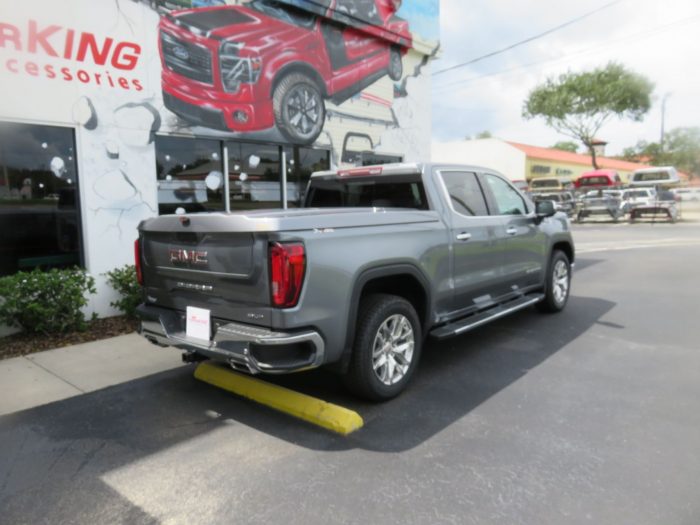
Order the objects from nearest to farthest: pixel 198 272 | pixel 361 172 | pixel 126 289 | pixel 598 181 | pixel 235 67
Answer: pixel 198 272, pixel 361 172, pixel 126 289, pixel 235 67, pixel 598 181

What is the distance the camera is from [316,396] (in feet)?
13.6

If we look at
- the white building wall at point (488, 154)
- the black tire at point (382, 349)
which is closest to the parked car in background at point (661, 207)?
the white building wall at point (488, 154)

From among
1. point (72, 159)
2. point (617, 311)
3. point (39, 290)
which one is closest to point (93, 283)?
point (39, 290)

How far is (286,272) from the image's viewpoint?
127 inches

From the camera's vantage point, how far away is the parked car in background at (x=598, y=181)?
93.5ft

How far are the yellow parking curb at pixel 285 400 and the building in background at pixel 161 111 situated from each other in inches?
116

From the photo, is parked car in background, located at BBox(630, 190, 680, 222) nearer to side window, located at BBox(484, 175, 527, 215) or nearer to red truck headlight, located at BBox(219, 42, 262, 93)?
side window, located at BBox(484, 175, 527, 215)

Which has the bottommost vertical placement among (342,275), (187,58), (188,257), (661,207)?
(342,275)

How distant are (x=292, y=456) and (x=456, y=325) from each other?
6.70 ft

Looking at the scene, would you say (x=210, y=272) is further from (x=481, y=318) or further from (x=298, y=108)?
(x=298, y=108)

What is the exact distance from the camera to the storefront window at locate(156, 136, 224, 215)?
7.36 meters

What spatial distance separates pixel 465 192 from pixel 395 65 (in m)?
7.25

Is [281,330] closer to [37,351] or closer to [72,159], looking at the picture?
[37,351]

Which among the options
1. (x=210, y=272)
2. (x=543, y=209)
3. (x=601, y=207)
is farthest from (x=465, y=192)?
(x=601, y=207)
